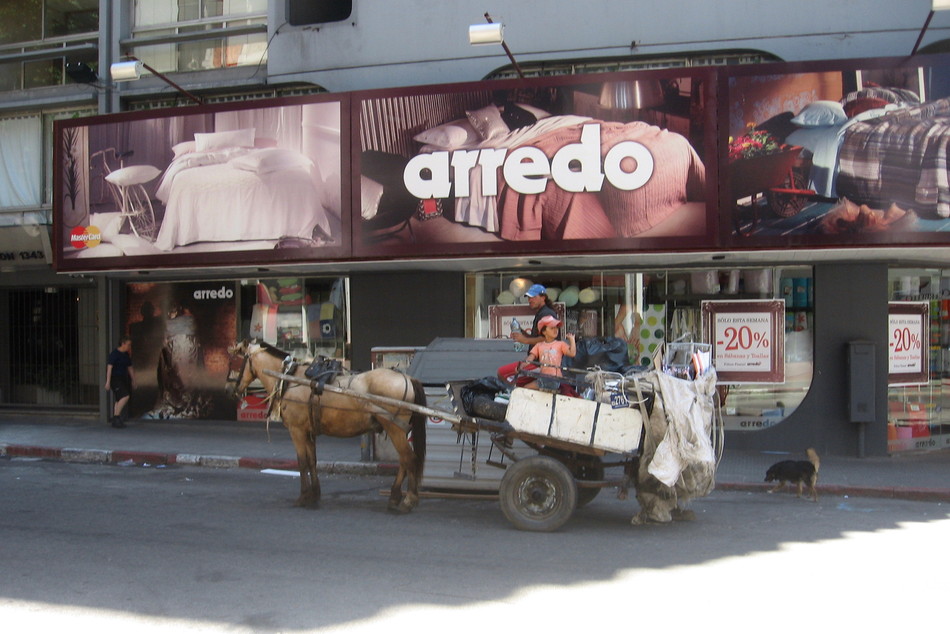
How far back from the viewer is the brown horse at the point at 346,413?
871 centimetres

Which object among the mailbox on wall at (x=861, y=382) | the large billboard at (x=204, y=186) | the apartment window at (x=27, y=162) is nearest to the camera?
the mailbox on wall at (x=861, y=382)

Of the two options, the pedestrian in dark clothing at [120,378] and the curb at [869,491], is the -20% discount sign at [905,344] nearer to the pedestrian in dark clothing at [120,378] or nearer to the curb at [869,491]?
the curb at [869,491]

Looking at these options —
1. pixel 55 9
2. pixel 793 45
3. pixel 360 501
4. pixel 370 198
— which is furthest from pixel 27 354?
pixel 793 45

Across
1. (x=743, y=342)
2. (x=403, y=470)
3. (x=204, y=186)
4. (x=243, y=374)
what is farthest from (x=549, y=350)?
(x=204, y=186)

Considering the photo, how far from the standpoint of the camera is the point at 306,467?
9.18 metres

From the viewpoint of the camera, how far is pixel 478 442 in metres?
9.08

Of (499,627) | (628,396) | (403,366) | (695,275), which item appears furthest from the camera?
(695,275)

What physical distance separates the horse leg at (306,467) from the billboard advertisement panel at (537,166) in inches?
179

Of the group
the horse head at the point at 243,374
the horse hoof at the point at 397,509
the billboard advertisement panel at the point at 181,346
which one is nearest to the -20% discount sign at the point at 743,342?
the horse hoof at the point at 397,509

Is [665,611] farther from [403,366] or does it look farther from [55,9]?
[55,9]

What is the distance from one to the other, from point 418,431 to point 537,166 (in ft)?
17.5

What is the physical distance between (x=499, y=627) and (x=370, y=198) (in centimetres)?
903

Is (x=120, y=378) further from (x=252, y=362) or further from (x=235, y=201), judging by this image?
(x=252, y=362)

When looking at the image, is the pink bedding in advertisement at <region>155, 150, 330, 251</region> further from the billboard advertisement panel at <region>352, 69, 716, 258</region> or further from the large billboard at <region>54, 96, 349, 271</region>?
the billboard advertisement panel at <region>352, 69, 716, 258</region>
